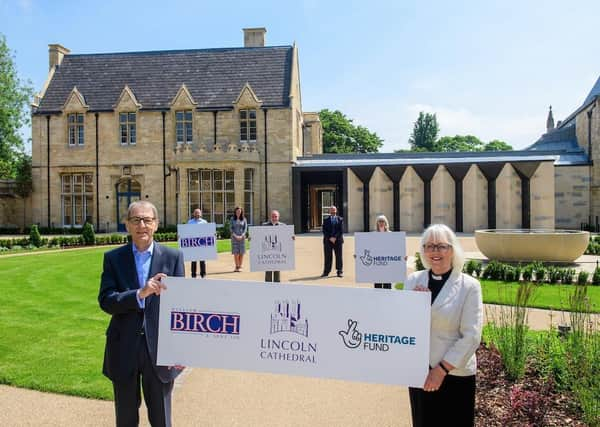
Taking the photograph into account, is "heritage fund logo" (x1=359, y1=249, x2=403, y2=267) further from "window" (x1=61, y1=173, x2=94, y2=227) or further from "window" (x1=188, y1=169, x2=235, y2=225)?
"window" (x1=61, y1=173, x2=94, y2=227)

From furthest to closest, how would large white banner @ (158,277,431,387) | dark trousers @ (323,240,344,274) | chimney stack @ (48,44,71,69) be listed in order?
1. chimney stack @ (48,44,71,69)
2. dark trousers @ (323,240,344,274)
3. large white banner @ (158,277,431,387)

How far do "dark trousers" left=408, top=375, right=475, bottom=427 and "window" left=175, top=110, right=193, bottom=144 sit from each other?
31145 mm

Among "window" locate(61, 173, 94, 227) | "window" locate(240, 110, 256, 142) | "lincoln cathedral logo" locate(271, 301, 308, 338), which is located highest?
"window" locate(240, 110, 256, 142)

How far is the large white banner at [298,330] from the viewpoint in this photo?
327 cm

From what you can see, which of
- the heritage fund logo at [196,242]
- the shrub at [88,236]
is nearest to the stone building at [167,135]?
the shrub at [88,236]

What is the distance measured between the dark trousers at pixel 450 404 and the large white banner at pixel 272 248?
7.62 m

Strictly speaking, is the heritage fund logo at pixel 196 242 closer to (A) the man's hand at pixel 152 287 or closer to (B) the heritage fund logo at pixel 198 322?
(B) the heritage fund logo at pixel 198 322

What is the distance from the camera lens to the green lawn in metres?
5.75

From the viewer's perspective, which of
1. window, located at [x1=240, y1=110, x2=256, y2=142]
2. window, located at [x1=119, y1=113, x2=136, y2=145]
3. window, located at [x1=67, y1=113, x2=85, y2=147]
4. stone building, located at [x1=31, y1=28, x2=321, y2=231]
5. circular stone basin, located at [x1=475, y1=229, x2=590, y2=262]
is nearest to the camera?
circular stone basin, located at [x1=475, y1=229, x2=590, y2=262]

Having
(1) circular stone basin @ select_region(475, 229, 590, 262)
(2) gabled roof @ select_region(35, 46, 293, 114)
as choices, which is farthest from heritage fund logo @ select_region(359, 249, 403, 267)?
(2) gabled roof @ select_region(35, 46, 293, 114)

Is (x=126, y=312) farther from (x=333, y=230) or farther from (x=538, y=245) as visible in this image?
(x=538, y=245)

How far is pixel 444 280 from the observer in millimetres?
3338

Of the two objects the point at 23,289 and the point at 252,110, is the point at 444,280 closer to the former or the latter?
the point at 23,289

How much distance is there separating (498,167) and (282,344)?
95.7 feet
